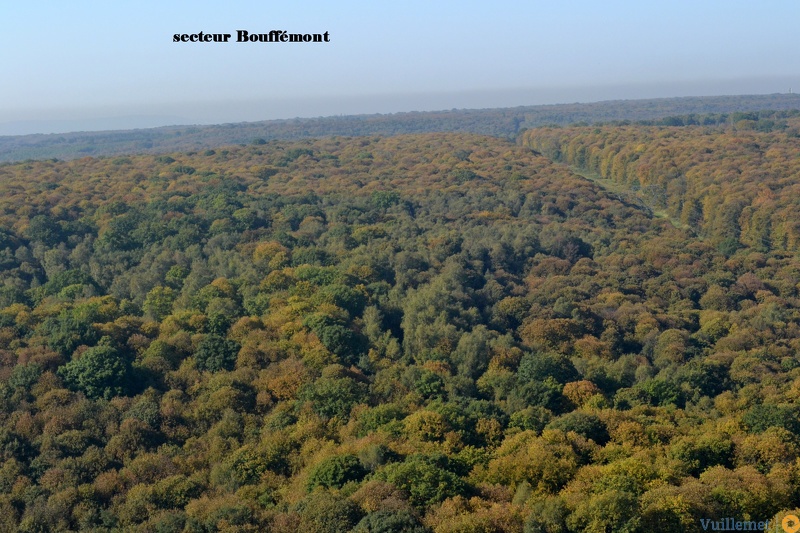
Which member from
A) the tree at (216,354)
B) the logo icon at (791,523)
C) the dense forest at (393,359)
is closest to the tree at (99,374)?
the dense forest at (393,359)

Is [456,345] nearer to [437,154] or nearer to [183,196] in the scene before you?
[183,196]

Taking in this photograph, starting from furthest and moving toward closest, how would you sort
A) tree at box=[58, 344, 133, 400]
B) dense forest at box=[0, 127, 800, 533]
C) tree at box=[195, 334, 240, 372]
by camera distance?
tree at box=[195, 334, 240, 372] < tree at box=[58, 344, 133, 400] < dense forest at box=[0, 127, 800, 533]

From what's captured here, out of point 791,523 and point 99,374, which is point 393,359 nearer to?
point 99,374

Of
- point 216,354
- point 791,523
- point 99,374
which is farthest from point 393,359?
point 791,523

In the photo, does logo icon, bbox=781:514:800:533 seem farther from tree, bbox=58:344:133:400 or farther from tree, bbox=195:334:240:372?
tree, bbox=58:344:133:400

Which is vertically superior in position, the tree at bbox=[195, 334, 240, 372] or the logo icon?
the tree at bbox=[195, 334, 240, 372]

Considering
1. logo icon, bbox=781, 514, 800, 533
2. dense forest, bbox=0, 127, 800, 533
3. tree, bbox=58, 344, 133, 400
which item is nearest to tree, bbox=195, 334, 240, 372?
dense forest, bbox=0, 127, 800, 533

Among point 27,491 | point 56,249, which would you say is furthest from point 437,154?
point 27,491

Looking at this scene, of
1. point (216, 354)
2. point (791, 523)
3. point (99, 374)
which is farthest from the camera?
point (216, 354)
